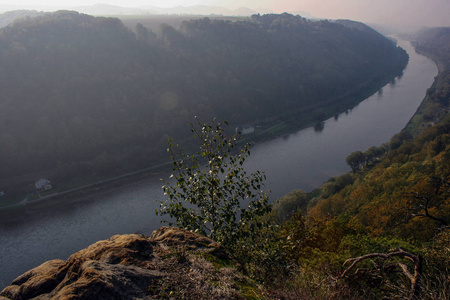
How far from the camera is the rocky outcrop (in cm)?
223

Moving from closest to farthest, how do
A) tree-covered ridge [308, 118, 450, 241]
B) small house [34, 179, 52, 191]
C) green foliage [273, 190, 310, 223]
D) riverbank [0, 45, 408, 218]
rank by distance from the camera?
1. tree-covered ridge [308, 118, 450, 241]
2. green foliage [273, 190, 310, 223]
3. riverbank [0, 45, 408, 218]
4. small house [34, 179, 52, 191]

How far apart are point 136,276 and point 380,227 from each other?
10.1 metres

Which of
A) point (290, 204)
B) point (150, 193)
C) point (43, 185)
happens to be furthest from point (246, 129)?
point (43, 185)

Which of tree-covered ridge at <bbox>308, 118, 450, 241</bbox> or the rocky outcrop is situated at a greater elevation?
the rocky outcrop

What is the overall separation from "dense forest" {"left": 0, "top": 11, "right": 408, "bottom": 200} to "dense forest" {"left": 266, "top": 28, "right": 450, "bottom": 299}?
16.9 metres

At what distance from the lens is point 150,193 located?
81.1 ft

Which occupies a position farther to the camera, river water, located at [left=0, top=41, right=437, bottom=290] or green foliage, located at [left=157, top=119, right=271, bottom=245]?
river water, located at [left=0, top=41, right=437, bottom=290]

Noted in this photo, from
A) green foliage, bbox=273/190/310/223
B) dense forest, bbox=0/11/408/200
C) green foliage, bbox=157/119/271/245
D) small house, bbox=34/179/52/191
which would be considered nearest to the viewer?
green foliage, bbox=157/119/271/245

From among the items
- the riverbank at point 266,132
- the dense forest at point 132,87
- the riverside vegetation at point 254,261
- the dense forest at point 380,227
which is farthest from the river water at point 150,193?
the riverside vegetation at point 254,261

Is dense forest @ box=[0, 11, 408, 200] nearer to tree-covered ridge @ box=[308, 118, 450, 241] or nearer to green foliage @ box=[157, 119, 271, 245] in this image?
tree-covered ridge @ box=[308, 118, 450, 241]

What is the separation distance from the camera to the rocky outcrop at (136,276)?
2.23m

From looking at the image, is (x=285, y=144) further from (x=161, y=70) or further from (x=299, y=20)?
(x=299, y=20)

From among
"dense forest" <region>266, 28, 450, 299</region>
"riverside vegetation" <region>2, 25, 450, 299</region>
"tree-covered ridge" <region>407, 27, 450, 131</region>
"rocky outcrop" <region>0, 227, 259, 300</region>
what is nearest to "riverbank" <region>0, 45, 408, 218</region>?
"tree-covered ridge" <region>407, 27, 450, 131</region>

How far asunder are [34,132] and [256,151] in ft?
70.2
